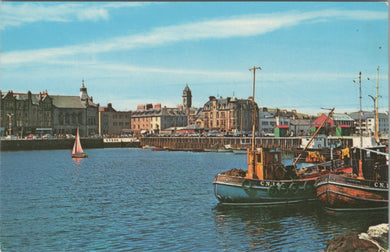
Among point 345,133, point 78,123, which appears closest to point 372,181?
point 345,133

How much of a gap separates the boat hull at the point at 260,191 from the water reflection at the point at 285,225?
59cm

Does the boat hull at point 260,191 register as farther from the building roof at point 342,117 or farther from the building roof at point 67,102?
the building roof at point 342,117

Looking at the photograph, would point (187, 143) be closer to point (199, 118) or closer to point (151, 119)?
point (199, 118)

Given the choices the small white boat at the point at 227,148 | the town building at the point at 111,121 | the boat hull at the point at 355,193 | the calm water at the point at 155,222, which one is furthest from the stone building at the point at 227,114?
the boat hull at the point at 355,193

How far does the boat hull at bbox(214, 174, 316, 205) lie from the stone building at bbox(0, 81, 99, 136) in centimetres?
12157

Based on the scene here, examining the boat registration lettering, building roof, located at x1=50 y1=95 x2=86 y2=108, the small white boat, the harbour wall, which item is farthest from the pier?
the boat registration lettering

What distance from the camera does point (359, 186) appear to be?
106 feet

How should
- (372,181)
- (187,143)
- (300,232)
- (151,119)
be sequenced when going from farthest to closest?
(151,119)
(187,143)
(372,181)
(300,232)

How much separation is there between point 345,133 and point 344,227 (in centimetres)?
9970

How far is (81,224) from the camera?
30.2 metres

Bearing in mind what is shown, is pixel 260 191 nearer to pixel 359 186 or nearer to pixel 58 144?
pixel 359 186

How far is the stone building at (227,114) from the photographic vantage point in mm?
164375

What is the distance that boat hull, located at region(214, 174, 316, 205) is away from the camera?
34.8 m

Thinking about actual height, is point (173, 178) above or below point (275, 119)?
below
